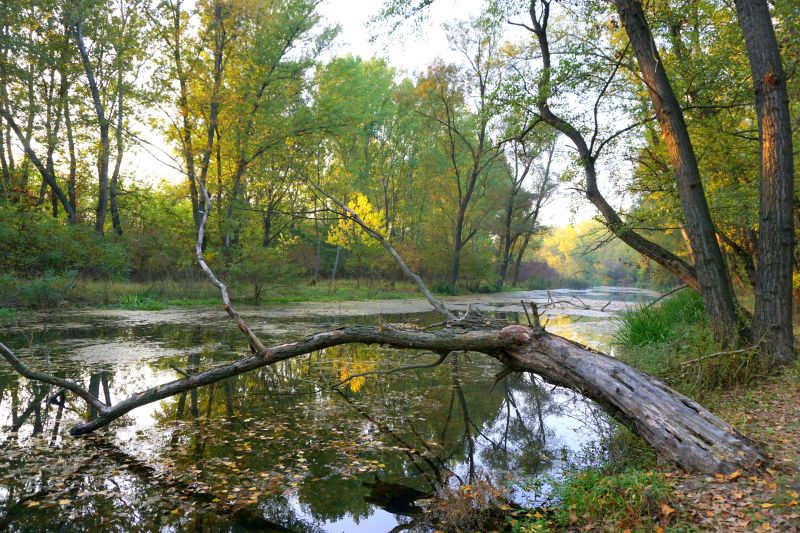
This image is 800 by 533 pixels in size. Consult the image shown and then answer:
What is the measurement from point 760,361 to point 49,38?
2277cm

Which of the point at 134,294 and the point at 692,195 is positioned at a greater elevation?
the point at 692,195

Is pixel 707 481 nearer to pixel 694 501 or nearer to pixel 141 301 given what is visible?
pixel 694 501

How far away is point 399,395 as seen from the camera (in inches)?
253

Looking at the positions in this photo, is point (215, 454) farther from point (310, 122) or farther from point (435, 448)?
point (310, 122)

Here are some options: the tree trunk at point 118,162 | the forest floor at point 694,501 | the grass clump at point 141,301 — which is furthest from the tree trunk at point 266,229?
the forest floor at point 694,501

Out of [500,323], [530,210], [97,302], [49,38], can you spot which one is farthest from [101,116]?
[530,210]

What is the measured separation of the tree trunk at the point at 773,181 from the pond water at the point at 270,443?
2050 mm

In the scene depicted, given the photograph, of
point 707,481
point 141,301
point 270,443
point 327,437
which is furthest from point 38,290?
point 707,481

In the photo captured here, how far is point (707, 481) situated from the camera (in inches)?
117

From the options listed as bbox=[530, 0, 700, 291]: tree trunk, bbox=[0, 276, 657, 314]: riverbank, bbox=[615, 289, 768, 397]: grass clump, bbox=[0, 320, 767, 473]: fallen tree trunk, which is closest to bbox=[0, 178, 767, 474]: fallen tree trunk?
bbox=[0, 320, 767, 473]: fallen tree trunk

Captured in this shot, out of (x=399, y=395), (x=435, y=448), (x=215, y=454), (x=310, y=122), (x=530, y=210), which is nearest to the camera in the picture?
(x=215, y=454)

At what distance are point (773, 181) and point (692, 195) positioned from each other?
0.76 metres

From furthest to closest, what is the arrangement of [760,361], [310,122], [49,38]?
1. [310,122]
2. [49,38]
3. [760,361]

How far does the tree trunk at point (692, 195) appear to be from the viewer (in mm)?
5664
